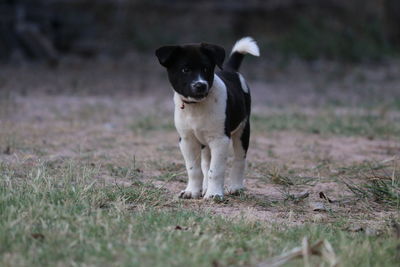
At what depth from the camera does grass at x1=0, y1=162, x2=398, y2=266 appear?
153 inches

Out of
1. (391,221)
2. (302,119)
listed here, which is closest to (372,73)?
(302,119)

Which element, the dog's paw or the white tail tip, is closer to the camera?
the dog's paw

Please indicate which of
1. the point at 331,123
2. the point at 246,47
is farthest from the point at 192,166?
the point at 331,123

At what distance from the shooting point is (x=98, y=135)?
934 cm

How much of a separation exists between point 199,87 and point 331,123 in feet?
17.3

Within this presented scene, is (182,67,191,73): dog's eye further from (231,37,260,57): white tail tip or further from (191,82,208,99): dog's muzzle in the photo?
(231,37,260,57): white tail tip

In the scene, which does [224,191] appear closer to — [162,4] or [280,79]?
[280,79]

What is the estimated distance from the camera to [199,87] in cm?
566

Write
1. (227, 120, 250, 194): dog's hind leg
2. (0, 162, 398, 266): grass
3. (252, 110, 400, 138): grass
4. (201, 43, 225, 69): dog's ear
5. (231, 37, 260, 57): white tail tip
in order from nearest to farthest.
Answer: (0, 162, 398, 266): grass → (201, 43, 225, 69): dog's ear → (227, 120, 250, 194): dog's hind leg → (231, 37, 260, 57): white tail tip → (252, 110, 400, 138): grass

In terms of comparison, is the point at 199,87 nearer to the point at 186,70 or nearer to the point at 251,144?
the point at 186,70

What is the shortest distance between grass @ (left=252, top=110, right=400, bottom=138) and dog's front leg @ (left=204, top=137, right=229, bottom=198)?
424 centimetres

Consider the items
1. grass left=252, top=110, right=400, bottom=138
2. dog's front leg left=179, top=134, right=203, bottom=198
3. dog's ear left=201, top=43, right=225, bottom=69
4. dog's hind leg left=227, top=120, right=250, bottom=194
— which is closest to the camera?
dog's ear left=201, top=43, right=225, bottom=69

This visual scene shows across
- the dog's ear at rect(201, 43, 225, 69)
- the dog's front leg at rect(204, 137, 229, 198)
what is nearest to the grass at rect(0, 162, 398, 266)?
the dog's front leg at rect(204, 137, 229, 198)

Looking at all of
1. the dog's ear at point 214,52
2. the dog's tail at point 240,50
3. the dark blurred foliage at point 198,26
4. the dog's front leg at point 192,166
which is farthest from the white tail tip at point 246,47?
the dark blurred foliage at point 198,26
